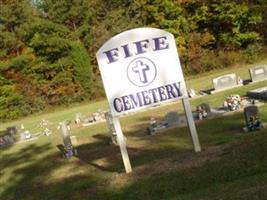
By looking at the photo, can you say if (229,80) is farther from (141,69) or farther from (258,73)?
(141,69)

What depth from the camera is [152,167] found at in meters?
10.7

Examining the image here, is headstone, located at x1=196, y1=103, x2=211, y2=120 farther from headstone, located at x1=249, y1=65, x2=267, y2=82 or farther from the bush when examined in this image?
the bush

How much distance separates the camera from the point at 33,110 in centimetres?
4562

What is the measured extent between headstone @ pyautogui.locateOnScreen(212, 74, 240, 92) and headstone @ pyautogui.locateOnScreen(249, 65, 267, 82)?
942 millimetres

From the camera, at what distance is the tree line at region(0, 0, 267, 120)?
1790 inches

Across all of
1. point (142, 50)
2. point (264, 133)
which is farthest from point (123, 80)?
point (264, 133)

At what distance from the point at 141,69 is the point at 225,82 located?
1526cm

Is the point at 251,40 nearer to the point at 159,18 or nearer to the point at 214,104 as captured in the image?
the point at 159,18

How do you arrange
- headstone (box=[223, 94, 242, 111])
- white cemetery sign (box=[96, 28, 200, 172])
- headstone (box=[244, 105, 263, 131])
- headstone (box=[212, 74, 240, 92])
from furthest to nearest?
1. headstone (box=[212, 74, 240, 92])
2. headstone (box=[223, 94, 242, 111])
3. headstone (box=[244, 105, 263, 131])
4. white cemetery sign (box=[96, 28, 200, 172])

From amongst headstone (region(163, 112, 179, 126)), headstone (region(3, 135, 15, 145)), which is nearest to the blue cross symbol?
headstone (region(163, 112, 179, 126))

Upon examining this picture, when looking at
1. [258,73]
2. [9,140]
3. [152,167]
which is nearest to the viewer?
[152,167]

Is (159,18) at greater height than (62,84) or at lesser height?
greater

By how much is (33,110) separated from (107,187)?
3642 cm

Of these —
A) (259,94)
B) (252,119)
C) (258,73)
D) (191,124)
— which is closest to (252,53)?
(258,73)
